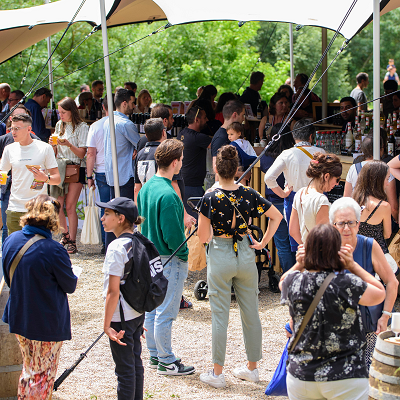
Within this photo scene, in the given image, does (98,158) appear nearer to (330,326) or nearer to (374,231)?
(374,231)

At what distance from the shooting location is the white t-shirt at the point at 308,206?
416cm

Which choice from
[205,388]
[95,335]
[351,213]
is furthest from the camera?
[95,335]

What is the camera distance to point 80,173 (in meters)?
7.83

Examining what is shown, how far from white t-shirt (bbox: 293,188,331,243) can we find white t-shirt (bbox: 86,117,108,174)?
3561mm

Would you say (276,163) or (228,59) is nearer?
(276,163)

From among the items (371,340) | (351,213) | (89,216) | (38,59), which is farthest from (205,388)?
(38,59)

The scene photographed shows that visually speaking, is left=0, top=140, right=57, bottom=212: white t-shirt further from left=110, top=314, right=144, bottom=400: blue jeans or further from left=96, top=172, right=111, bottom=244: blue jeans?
left=110, top=314, right=144, bottom=400: blue jeans

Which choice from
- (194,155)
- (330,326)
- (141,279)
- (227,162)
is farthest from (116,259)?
(194,155)

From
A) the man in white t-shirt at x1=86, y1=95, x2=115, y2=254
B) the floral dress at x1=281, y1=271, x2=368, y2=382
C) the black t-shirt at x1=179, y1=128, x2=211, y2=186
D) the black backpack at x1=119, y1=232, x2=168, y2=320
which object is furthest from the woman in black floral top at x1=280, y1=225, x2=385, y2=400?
the man in white t-shirt at x1=86, y1=95, x2=115, y2=254

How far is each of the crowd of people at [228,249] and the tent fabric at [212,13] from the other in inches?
64.1

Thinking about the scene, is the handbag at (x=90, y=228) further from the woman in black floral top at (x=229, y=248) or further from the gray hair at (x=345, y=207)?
the gray hair at (x=345, y=207)

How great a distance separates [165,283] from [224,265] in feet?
→ 1.99

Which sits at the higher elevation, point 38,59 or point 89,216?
point 38,59

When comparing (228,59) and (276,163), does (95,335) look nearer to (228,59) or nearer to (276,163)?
(276,163)
